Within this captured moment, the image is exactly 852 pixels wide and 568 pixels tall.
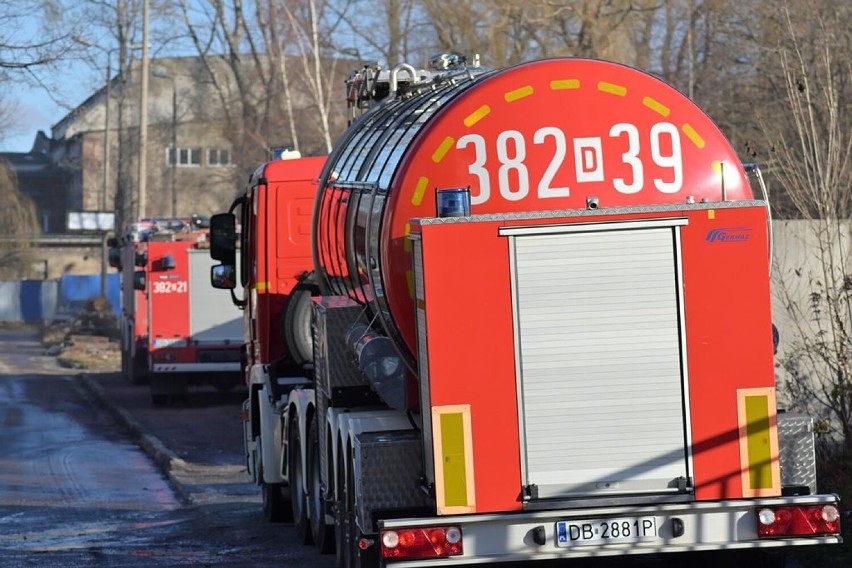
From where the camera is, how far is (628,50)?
29188 mm

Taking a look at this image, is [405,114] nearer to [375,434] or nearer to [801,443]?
[375,434]

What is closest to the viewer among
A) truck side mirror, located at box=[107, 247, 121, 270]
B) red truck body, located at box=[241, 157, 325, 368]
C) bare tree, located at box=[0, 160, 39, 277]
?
red truck body, located at box=[241, 157, 325, 368]

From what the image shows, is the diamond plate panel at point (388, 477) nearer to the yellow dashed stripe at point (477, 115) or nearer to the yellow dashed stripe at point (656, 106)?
the yellow dashed stripe at point (477, 115)

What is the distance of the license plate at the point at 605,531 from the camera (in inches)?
260

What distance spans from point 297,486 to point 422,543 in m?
4.60

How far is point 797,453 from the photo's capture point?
7.11 metres

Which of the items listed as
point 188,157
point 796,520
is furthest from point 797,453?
point 188,157

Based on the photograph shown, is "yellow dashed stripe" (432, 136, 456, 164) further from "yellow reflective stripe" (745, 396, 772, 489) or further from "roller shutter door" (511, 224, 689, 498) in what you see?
"yellow reflective stripe" (745, 396, 772, 489)

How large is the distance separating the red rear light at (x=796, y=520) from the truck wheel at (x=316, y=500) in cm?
360

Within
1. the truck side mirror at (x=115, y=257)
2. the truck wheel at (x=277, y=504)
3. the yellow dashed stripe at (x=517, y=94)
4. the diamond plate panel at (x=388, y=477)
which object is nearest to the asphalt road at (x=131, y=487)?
the truck wheel at (x=277, y=504)

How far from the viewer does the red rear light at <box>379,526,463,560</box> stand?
6598mm

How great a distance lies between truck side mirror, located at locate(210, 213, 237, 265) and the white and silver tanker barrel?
5.38 meters

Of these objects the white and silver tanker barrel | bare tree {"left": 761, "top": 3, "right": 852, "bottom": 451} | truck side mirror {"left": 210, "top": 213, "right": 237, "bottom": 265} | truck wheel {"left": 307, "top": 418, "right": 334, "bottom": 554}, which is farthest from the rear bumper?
truck side mirror {"left": 210, "top": 213, "right": 237, "bottom": 265}

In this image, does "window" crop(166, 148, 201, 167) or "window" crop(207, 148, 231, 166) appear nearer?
"window" crop(207, 148, 231, 166)
